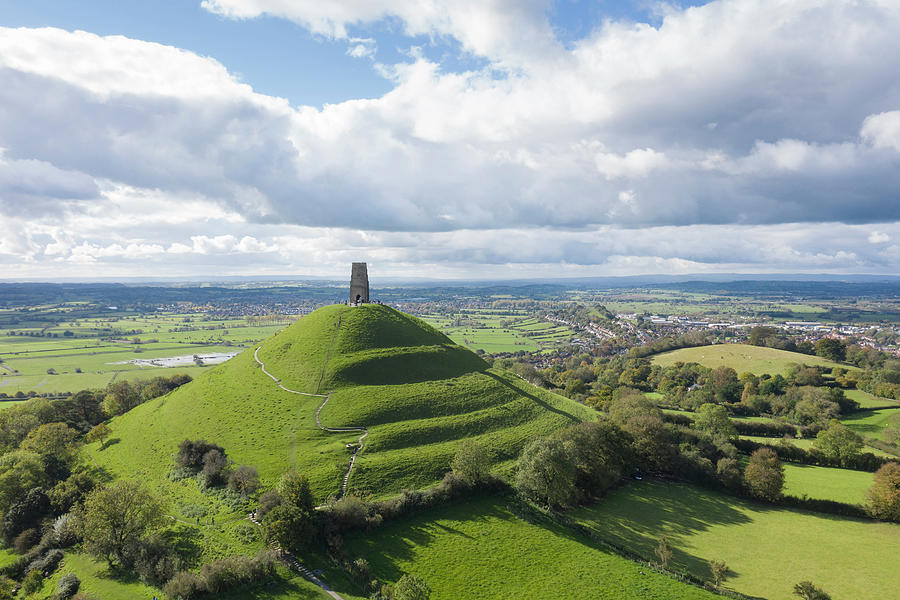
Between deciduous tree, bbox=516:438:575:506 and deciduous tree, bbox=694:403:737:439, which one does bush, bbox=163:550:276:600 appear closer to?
deciduous tree, bbox=516:438:575:506

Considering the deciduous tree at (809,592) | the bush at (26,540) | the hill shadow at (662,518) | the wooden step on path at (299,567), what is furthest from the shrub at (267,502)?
the deciduous tree at (809,592)

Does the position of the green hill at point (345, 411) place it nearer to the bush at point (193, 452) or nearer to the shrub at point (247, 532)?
the bush at point (193, 452)

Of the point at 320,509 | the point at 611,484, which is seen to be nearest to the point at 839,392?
the point at 611,484

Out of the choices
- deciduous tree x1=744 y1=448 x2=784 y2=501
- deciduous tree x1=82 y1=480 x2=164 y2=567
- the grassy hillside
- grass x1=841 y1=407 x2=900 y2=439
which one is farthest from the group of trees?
the grassy hillside

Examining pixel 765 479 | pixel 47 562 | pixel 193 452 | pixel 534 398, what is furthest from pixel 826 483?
pixel 47 562

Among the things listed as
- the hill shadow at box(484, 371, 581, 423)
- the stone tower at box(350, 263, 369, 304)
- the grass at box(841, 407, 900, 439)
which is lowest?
the grass at box(841, 407, 900, 439)

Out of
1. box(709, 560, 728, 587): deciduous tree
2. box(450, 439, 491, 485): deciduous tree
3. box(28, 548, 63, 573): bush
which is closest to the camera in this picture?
box(709, 560, 728, 587): deciduous tree

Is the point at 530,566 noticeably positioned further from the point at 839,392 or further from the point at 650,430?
the point at 839,392
